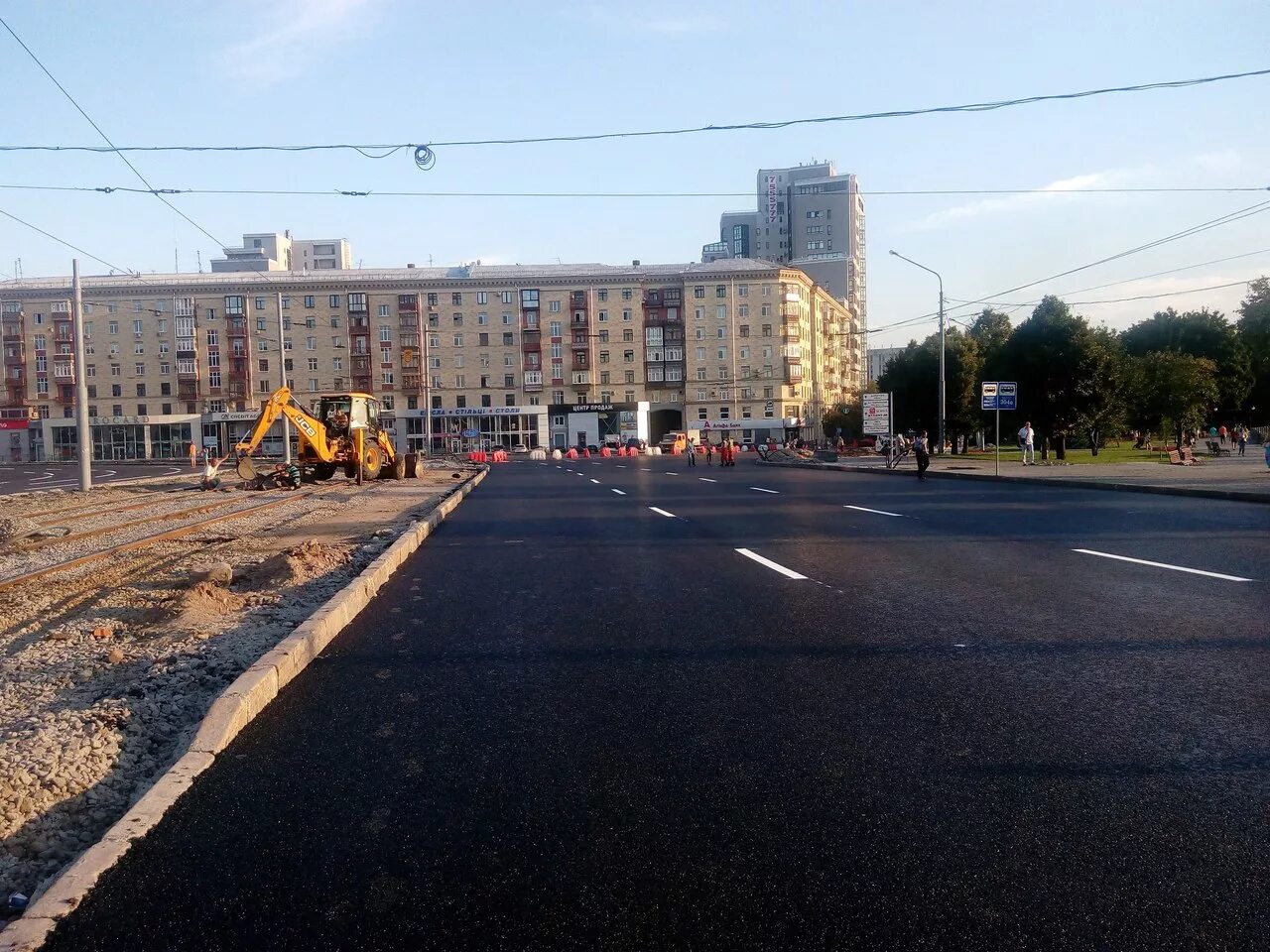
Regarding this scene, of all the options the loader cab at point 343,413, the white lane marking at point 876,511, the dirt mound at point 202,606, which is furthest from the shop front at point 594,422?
the dirt mound at point 202,606

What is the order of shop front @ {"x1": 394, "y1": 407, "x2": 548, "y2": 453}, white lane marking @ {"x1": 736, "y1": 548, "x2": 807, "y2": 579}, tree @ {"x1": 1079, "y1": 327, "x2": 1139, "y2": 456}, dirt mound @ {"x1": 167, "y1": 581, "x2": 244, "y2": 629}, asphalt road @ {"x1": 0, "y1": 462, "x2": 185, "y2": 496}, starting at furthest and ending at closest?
shop front @ {"x1": 394, "y1": 407, "x2": 548, "y2": 453} → tree @ {"x1": 1079, "y1": 327, "x2": 1139, "y2": 456} → asphalt road @ {"x1": 0, "y1": 462, "x2": 185, "y2": 496} → white lane marking @ {"x1": 736, "y1": 548, "x2": 807, "y2": 579} → dirt mound @ {"x1": 167, "y1": 581, "x2": 244, "y2": 629}

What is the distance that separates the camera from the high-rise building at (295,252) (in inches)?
4055

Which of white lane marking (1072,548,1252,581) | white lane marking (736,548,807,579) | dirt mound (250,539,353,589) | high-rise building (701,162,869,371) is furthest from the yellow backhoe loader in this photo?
high-rise building (701,162,869,371)

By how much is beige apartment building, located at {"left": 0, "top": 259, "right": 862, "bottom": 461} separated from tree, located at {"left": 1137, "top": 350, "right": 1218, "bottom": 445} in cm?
4032

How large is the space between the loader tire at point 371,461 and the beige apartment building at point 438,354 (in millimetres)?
54685

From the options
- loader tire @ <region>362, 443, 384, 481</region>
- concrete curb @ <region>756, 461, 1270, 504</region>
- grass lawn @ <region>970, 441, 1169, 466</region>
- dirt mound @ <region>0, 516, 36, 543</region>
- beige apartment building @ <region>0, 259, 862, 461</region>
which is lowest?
grass lawn @ <region>970, 441, 1169, 466</region>

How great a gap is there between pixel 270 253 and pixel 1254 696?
115 m

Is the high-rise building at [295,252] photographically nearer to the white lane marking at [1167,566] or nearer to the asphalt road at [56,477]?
the asphalt road at [56,477]

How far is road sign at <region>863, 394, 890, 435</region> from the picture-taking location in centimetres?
4364

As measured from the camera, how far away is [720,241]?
5600 inches

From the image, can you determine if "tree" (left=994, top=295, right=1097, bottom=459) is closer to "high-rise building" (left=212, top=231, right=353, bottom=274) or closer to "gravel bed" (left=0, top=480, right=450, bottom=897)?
"gravel bed" (left=0, top=480, right=450, bottom=897)

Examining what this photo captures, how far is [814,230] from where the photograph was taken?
128375 millimetres

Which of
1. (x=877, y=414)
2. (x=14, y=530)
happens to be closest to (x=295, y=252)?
(x=877, y=414)

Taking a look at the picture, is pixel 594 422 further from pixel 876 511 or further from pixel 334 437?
pixel 876 511
